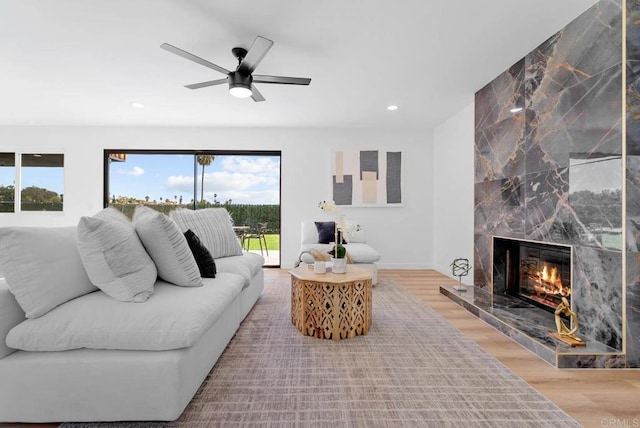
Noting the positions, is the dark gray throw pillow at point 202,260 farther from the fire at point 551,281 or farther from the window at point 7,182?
the window at point 7,182

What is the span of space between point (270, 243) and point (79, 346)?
4453 mm

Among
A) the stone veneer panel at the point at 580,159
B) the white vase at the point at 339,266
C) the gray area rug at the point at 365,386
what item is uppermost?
the stone veneer panel at the point at 580,159

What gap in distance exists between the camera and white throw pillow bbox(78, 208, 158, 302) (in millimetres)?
1653

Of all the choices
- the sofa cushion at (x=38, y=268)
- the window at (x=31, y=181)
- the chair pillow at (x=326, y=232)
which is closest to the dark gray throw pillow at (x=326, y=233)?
→ the chair pillow at (x=326, y=232)

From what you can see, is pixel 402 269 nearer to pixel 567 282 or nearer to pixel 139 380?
pixel 567 282

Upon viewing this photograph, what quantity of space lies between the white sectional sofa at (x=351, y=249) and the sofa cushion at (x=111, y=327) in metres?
2.23

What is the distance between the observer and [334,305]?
2.47 m

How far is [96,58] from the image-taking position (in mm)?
3131

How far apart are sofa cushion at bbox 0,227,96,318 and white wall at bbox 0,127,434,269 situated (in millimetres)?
4056

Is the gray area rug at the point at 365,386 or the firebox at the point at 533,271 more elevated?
the firebox at the point at 533,271

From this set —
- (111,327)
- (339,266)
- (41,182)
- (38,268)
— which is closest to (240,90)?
(339,266)

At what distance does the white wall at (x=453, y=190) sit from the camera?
4.36m

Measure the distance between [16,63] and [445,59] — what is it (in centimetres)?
448

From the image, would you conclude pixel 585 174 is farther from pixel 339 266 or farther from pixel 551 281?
pixel 339 266
